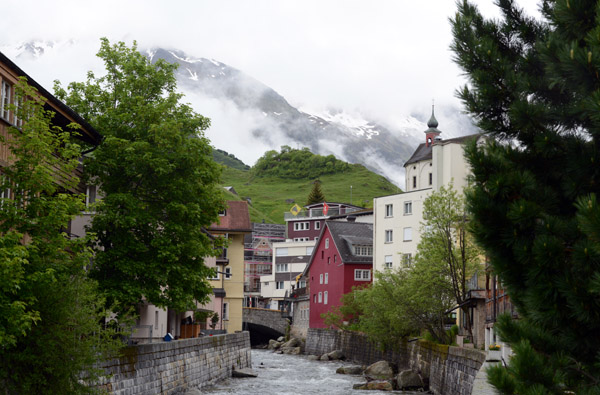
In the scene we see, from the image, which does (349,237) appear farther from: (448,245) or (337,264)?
(448,245)

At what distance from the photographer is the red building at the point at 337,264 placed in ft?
257

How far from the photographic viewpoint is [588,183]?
10.3 metres

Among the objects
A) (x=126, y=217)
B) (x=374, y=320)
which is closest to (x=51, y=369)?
(x=126, y=217)

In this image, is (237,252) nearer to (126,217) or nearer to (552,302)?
(126,217)

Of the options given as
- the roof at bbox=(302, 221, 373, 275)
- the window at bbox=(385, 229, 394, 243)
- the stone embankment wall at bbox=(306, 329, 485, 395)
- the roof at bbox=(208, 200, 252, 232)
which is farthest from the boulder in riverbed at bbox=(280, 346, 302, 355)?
the roof at bbox=(208, 200, 252, 232)

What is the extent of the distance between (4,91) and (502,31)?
46.9ft

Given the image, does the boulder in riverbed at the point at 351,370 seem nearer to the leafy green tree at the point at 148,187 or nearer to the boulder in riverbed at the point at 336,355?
the boulder in riverbed at the point at 336,355

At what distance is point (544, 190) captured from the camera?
10422mm

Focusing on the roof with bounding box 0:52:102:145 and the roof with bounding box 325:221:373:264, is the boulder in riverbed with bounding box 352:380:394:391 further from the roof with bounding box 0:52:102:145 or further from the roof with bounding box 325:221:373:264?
the roof with bounding box 325:221:373:264

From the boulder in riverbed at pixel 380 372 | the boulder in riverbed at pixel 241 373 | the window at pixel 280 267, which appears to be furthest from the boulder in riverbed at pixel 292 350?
the window at pixel 280 267

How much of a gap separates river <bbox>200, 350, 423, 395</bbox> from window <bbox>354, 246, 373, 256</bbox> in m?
18.0

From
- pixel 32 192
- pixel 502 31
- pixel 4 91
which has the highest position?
pixel 4 91

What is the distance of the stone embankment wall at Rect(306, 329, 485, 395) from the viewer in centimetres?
3156

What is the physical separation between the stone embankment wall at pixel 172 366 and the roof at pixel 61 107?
7.76 meters
